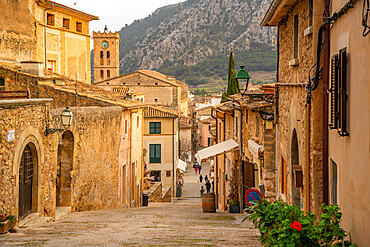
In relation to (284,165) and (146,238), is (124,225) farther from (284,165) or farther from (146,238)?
(284,165)

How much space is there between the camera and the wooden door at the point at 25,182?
1062 centimetres

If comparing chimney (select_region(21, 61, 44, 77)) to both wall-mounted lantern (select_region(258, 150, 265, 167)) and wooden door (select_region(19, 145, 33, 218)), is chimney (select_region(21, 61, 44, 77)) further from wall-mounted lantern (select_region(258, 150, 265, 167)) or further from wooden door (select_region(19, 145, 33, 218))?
wall-mounted lantern (select_region(258, 150, 265, 167))

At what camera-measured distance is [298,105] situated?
930cm

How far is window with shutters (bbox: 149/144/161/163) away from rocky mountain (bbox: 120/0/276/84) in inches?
3766

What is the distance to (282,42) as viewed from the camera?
12094 millimetres

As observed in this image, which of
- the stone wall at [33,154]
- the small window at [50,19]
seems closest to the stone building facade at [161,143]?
the small window at [50,19]

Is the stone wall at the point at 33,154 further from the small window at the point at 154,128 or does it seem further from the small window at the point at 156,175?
the small window at the point at 156,175

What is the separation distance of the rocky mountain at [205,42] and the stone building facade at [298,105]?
125 meters

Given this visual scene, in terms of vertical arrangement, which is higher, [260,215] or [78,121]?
[78,121]

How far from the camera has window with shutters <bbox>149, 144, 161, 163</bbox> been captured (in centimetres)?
4381

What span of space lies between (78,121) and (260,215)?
31.1ft

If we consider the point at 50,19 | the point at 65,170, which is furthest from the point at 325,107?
the point at 50,19

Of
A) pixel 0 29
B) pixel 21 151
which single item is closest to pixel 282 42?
pixel 21 151

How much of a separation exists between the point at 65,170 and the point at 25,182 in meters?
2.94
